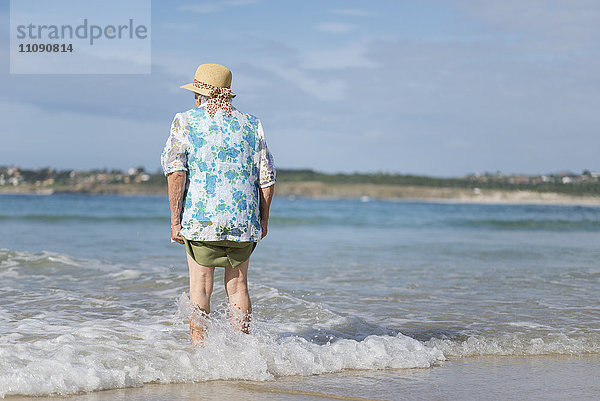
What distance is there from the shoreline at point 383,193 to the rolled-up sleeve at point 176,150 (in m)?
55.6

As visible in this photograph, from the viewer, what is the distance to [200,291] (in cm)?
386

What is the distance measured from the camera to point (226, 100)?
12.4 ft

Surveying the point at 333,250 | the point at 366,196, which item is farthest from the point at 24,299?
the point at 366,196

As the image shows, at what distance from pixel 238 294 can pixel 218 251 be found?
1.19ft

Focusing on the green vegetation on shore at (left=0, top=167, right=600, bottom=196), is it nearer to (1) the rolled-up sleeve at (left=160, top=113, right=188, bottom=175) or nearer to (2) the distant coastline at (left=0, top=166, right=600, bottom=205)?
(2) the distant coastline at (left=0, top=166, right=600, bottom=205)

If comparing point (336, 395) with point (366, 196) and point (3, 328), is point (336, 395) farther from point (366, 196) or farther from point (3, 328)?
point (366, 196)

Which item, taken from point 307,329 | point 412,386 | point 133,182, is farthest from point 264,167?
point 133,182

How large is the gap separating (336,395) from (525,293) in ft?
15.4

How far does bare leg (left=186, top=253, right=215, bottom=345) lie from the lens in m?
3.82

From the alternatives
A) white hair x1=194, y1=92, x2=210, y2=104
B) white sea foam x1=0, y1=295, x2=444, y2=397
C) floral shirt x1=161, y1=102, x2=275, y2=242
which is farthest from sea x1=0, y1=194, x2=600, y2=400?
white hair x1=194, y1=92, x2=210, y2=104

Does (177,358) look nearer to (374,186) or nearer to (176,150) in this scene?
(176,150)

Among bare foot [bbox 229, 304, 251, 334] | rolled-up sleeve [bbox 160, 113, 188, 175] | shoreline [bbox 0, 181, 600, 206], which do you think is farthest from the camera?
shoreline [bbox 0, 181, 600, 206]

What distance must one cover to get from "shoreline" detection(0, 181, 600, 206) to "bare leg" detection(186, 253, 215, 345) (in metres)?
55.5

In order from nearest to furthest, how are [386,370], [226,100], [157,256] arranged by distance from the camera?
[226,100], [386,370], [157,256]
